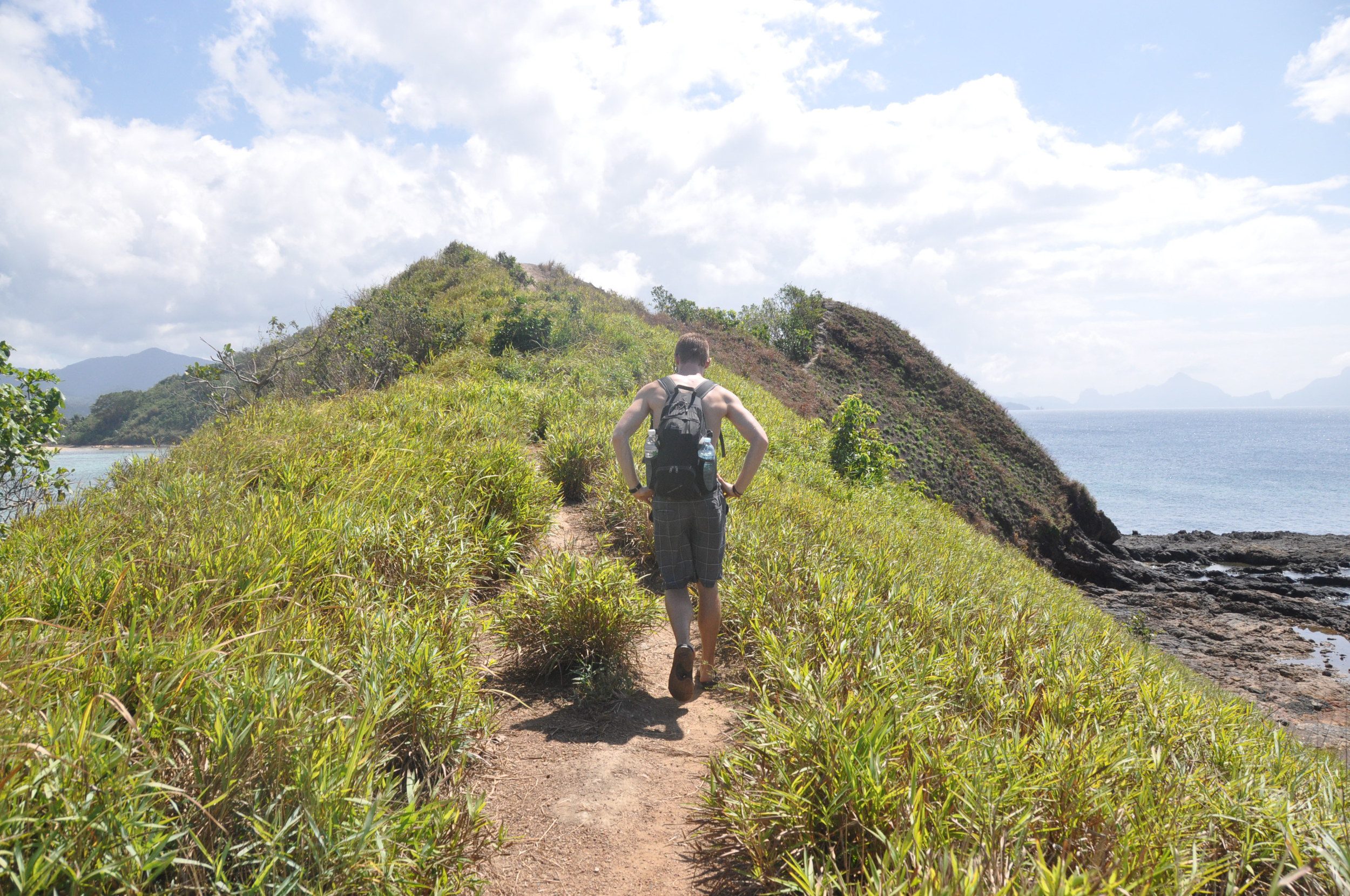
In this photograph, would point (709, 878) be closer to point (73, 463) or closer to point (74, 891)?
point (74, 891)

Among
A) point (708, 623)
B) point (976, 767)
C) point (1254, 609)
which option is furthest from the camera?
point (1254, 609)

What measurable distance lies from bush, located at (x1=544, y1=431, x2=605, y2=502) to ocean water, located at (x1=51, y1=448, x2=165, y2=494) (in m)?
3.60

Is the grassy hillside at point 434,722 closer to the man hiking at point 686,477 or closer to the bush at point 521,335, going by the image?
the man hiking at point 686,477

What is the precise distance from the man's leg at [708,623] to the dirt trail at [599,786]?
0.16 m

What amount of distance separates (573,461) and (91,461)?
4365 millimetres

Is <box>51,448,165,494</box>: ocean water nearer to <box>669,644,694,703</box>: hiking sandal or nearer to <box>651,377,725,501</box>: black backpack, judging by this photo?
<box>651,377,725,501</box>: black backpack

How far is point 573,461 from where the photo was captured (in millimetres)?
7535

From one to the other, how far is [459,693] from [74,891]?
4.66 ft

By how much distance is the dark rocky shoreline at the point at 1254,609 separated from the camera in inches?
484

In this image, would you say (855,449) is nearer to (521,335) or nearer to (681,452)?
(521,335)

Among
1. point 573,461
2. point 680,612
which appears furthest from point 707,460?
point 573,461

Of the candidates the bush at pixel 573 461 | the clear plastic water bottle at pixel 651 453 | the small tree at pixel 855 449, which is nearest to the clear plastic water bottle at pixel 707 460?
the clear plastic water bottle at pixel 651 453

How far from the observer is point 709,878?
2498 millimetres

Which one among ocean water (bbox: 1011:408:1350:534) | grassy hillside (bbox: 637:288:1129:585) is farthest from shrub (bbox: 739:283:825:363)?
ocean water (bbox: 1011:408:1350:534)
